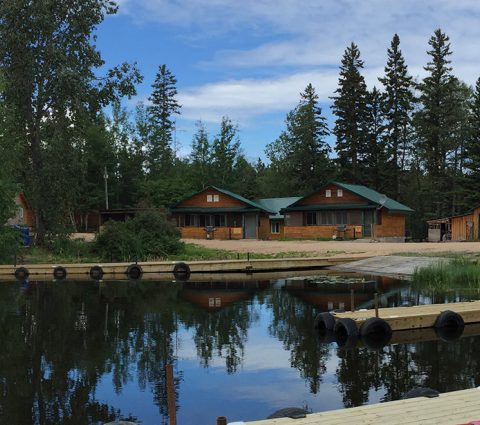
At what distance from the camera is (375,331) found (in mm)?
12555

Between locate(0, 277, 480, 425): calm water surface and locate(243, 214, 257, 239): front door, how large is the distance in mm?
34436

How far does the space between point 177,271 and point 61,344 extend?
1443 cm

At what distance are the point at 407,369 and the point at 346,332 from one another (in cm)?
257

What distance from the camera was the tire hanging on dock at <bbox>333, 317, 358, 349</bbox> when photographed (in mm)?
12201

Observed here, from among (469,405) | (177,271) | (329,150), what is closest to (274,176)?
(329,150)

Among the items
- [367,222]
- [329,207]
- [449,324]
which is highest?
[329,207]

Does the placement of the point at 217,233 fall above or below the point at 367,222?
below

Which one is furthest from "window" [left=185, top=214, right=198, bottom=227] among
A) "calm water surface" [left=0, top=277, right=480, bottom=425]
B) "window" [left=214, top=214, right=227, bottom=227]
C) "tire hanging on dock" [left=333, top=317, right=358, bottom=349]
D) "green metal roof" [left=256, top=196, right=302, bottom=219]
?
"tire hanging on dock" [left=333, top=317, right=358, bottom=349]

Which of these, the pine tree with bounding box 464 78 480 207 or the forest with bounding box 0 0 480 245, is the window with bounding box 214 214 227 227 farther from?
the pine tree with bounding box 464 78 480 207

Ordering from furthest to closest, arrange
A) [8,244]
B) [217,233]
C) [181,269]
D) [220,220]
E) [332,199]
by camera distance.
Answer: [220,220]
[217,233]
[332,199]
[8,244]
[181,269]

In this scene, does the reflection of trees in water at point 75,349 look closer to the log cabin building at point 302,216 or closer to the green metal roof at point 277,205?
the log cabin building at point 302,216

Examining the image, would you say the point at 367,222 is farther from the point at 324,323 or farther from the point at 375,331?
the point at 375,331

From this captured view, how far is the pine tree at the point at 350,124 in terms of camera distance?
67.0m

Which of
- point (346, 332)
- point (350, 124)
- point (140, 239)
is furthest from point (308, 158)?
point (346, 332)
